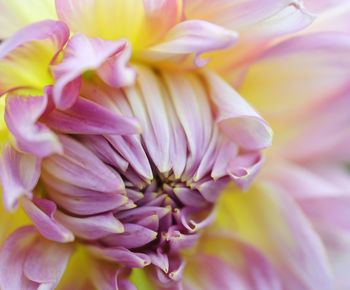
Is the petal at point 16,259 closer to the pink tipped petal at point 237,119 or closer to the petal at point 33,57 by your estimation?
the petal at point 33,57

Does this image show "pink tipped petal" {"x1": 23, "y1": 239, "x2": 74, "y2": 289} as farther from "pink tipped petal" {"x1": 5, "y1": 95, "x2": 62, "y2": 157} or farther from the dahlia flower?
"pink tipped petal" {"x1": 5, "y1": 95, "x2": 62, "y2": 157}

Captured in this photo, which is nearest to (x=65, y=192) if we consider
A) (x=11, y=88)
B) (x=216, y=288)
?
(x=11, y=88)

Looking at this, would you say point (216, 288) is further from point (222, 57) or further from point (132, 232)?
point (222, 57)

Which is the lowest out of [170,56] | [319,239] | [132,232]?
[319,239]

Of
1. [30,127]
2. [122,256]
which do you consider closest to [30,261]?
[122,256]

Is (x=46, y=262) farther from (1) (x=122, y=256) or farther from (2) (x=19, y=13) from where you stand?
(2) (x=19, y=13)

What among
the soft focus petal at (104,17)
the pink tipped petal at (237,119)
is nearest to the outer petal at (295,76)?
the pink tipped petal at (237,119)

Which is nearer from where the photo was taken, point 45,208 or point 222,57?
point 45,208
